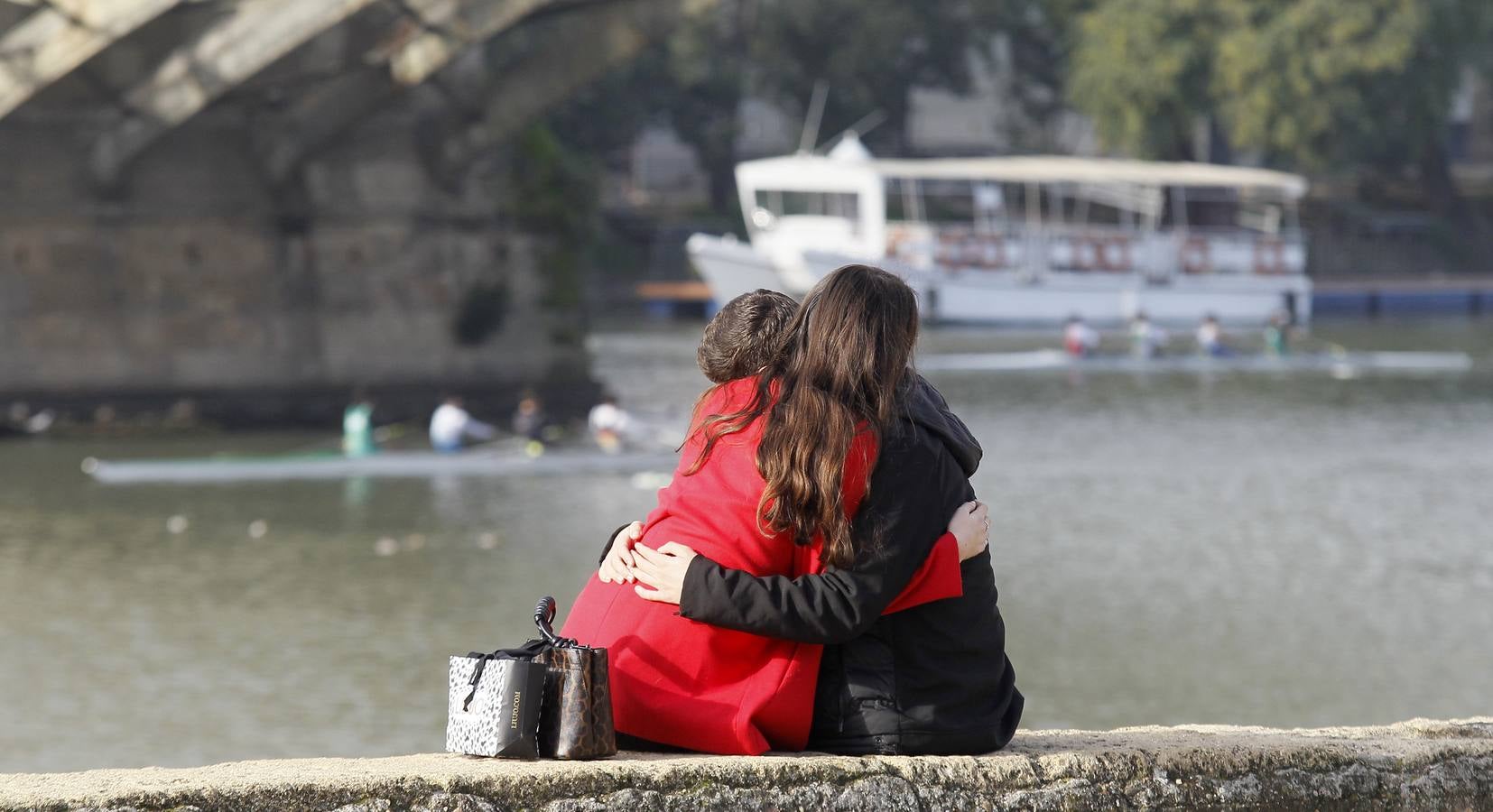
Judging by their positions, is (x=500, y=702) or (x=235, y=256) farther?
(x=235, y=256)

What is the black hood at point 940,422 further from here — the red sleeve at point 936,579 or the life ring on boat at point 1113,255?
the life ring on boat at point 1113,255

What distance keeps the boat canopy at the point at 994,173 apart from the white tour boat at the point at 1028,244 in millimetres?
39

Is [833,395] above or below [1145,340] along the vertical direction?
above

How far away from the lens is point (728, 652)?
3689 millimetres

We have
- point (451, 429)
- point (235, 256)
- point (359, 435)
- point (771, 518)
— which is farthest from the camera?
point (235, 256)

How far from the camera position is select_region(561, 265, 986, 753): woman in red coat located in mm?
3576

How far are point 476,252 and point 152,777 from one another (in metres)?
19.9

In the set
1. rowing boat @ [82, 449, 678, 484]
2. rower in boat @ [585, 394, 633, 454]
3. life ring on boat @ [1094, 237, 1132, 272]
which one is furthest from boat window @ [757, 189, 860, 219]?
rowing boat @ [82, 449, 678, 484]

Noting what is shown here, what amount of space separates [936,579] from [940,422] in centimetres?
30

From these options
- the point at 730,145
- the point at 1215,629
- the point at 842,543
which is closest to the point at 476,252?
the point at 1215,629

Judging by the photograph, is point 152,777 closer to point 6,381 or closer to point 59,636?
point 59,636

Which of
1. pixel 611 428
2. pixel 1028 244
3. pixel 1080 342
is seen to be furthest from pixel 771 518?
pixel 1028 244

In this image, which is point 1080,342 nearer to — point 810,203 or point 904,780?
point 810,203

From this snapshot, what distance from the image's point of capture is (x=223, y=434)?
2231 centimetres
